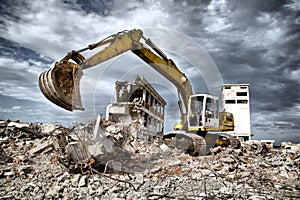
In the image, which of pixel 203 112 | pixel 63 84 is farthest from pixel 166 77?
pixel 63 84

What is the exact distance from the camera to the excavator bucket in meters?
5.45

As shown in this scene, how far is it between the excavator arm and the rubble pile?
1201 millimetres

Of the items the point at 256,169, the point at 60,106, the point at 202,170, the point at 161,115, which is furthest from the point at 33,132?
the point at 161,115

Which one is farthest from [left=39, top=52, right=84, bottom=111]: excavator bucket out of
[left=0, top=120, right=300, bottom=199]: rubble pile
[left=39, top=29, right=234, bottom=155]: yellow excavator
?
[left=0, top=120, right=300, bottom=199]: rubble pile

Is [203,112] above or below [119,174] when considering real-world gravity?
above

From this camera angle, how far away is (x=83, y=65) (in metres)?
6.01

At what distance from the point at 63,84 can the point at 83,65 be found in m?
0.74

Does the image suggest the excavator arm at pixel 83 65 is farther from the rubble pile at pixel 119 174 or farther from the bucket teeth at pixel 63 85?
the rubble pile at pixel 119 174

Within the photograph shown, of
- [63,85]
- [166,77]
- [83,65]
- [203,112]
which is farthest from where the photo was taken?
[166,77]

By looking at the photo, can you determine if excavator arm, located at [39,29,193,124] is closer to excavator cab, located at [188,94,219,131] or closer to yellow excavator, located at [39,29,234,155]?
yellow excavator, located at [39,29,234,155]

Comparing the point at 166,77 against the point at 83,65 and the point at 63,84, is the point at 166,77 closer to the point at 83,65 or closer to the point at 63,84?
the point at 83,65

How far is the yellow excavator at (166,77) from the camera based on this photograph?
5.57 meters

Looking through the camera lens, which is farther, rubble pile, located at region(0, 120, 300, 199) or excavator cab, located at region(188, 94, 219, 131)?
excavator cab, located at region(188, 94, 219, 131)

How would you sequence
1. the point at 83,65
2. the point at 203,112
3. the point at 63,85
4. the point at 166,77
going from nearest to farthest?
the point at 63,85, the point at 83,65, the point at 203,112, the point at 166,77
